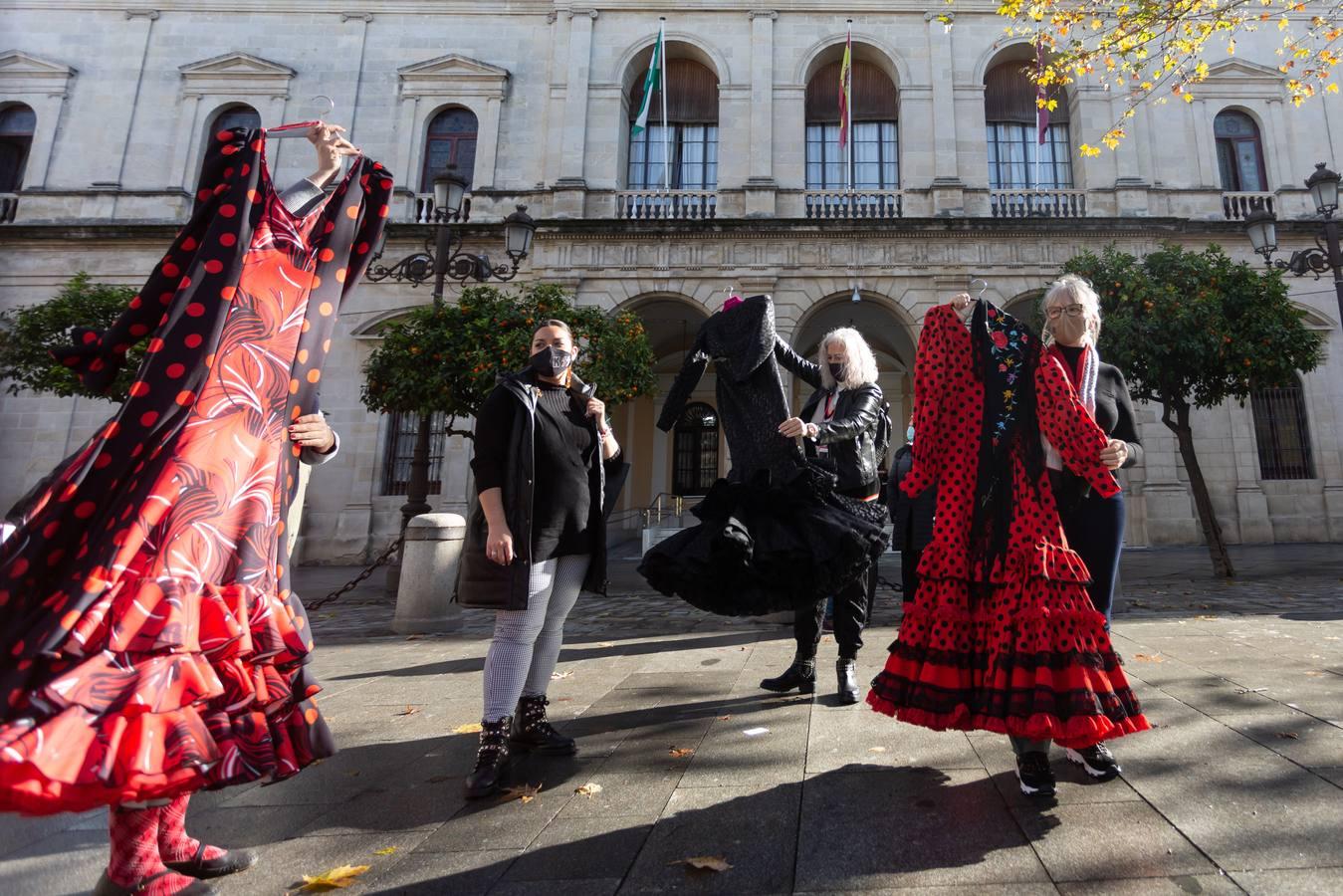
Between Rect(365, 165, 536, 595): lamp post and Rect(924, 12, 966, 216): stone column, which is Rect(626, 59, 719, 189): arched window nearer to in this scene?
Rect(924, 12, 966, 216): stone column

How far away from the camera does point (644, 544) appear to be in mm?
13656

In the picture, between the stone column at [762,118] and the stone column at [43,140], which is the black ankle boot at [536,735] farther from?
the stone column at [43,140]

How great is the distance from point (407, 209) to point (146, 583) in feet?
54.4

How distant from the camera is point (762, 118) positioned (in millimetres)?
15211

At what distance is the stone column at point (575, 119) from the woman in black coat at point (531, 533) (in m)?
13.3

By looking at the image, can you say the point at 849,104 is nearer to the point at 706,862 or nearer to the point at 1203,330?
the point at 1203,330

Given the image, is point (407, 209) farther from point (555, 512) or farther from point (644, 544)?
point (555, 512)

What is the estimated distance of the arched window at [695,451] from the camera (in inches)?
773

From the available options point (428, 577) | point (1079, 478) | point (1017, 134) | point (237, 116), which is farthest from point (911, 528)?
point (237, 116)

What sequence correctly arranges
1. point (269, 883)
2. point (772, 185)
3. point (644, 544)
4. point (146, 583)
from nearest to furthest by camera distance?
point (146, 583) < point (269, 883) < point (644, 544) < point (772, 185)

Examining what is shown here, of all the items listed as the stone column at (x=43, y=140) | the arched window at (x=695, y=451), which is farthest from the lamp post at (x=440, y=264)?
the stone column at (x=43, y=140)

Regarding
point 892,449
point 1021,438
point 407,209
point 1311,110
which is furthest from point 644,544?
point 1311,110

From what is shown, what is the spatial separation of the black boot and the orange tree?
8.00 meters

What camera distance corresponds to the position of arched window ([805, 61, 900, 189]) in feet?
53.6
